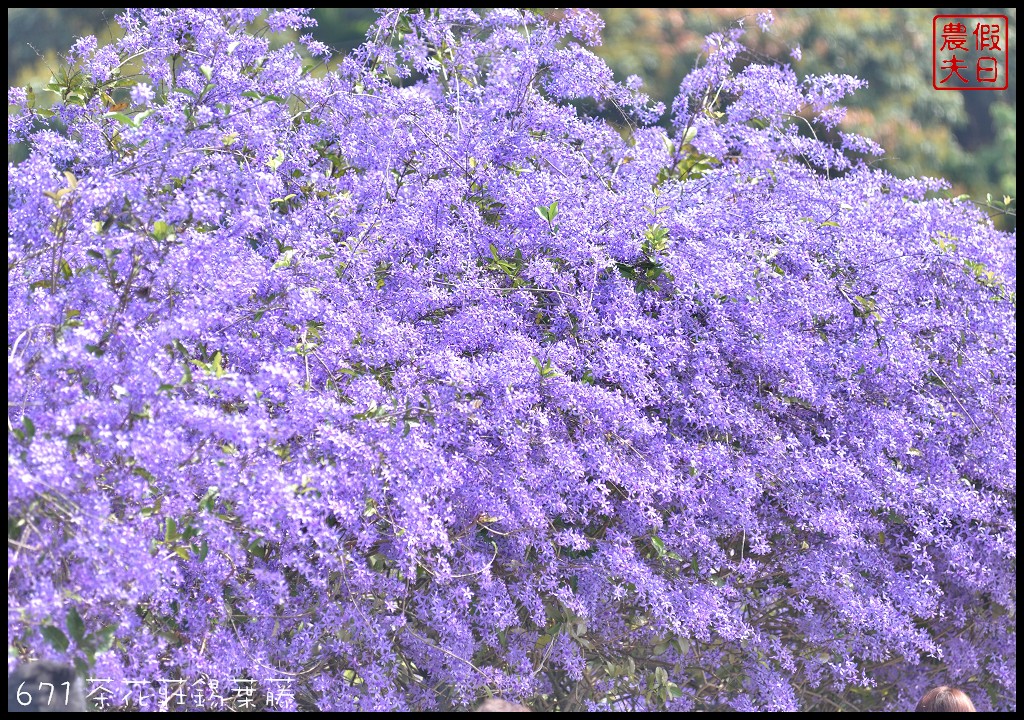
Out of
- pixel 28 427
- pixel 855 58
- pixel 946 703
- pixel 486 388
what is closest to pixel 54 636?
pixel 28 427

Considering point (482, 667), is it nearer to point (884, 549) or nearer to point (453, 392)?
point (453, 392)

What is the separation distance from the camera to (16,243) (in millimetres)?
2996

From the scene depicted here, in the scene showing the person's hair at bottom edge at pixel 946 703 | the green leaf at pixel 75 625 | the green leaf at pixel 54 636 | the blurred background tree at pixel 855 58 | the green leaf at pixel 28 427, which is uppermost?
the blurred background tree at pixel 855 58

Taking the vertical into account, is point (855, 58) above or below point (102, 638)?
above

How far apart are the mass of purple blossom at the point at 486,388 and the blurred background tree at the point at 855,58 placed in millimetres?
9412

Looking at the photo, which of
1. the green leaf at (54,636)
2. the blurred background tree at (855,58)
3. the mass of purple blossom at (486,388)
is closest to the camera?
the green leaf at (54,636)

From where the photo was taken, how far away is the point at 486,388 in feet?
10.3

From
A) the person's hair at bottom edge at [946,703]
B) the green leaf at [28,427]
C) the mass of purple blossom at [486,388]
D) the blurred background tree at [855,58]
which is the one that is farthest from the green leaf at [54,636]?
the blurred background tree at [855,58]

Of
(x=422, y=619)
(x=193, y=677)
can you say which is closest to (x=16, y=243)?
(x=193, y=677)

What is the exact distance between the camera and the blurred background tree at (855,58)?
13539 mm

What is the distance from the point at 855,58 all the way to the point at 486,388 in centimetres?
1325

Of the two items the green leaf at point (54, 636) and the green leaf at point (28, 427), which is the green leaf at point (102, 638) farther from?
the green leaf at point (28, 427)

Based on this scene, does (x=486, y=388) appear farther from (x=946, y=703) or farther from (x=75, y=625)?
(x=946, y=703)

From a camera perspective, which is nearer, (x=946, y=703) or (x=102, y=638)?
(x=102, y=638)
